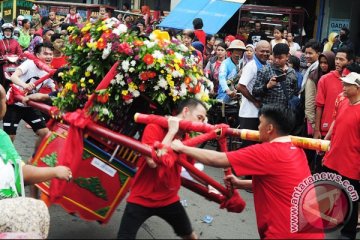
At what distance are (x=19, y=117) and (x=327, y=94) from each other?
378 cm

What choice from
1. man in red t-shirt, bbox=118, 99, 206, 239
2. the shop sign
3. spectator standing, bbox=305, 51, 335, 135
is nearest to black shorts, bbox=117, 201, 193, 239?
man in red t-shirt, bbox=118, 99, 206, 239

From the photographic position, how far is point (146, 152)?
12.7 feet

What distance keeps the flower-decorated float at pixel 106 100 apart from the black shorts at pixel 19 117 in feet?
6.81

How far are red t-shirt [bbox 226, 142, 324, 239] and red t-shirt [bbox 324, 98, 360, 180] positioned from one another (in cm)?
212

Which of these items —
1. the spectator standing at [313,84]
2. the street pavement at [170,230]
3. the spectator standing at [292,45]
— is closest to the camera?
the street pavement at [170,230]

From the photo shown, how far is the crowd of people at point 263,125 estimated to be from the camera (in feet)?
12.4

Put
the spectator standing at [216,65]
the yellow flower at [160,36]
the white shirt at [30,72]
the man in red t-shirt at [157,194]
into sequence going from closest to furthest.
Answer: the man in red t-shirt at [157,194], the yellow flower at [160,36], the white shirt at [30,72], the spectator standing at [216,65]

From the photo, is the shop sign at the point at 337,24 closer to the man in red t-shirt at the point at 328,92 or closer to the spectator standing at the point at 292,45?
the spectator standing at the point at 292,45

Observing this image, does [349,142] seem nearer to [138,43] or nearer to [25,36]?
[138,43]

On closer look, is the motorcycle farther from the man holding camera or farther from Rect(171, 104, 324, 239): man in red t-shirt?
Rect(171, 104, 324, 239): man in red t-shirt

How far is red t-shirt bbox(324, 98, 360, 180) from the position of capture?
5.76 metres

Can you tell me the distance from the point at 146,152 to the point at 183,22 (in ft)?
40.5

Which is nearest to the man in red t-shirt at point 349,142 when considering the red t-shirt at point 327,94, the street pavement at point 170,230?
the street pavement at point 170,230

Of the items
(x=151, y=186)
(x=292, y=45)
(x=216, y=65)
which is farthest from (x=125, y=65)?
(x=292, y=45)
